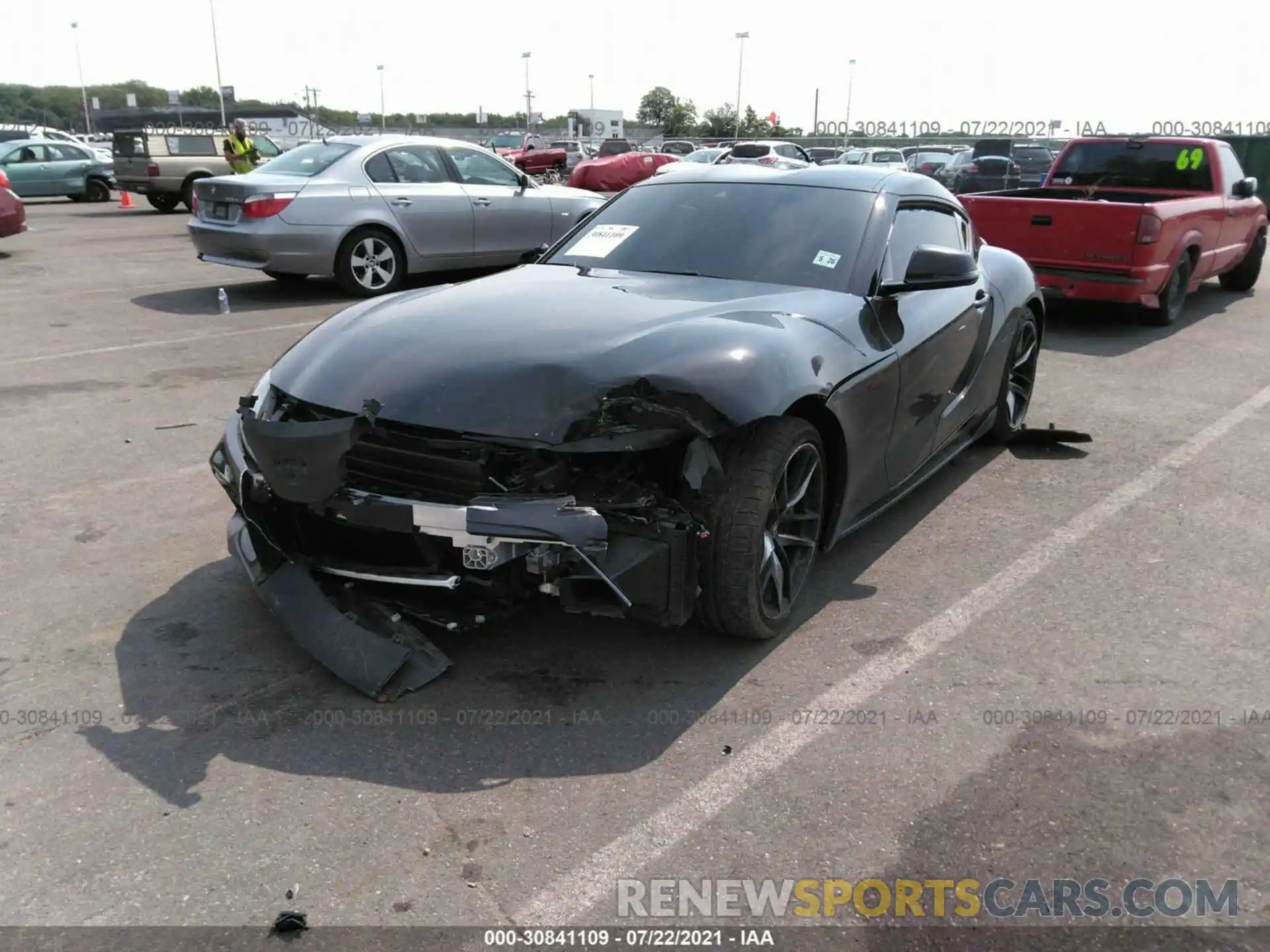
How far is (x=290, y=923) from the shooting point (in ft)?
7.82

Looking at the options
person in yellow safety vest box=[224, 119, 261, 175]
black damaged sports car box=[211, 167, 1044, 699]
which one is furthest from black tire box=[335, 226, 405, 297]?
person in yellow safety vest box=[224, 119, 261, 175]

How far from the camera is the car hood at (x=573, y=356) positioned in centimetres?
327

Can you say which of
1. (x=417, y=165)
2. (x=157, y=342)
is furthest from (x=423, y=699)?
(x=417, y=165)

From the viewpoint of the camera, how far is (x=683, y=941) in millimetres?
2422

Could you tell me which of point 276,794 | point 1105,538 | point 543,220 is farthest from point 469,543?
point 543,220

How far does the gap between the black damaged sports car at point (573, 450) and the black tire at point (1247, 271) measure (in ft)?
33.4

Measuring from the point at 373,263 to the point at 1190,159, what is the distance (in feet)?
28.4

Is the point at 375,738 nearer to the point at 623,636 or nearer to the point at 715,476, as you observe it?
the point at 623,636

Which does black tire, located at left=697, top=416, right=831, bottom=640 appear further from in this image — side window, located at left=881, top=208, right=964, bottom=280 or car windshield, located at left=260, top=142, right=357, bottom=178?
car windshield, located at left=260, top=142, right=357, bottom=178

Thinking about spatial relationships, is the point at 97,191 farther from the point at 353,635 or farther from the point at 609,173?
the point at 353,635

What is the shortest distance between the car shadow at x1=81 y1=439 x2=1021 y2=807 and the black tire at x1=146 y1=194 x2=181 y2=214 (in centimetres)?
2005

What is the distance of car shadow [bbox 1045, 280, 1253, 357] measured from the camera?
9.30 m

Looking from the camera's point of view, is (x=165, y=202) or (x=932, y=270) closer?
(x=932, y=270)

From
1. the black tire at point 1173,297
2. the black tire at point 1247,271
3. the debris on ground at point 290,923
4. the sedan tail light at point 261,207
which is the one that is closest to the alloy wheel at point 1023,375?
the black tire at point 1173,297
